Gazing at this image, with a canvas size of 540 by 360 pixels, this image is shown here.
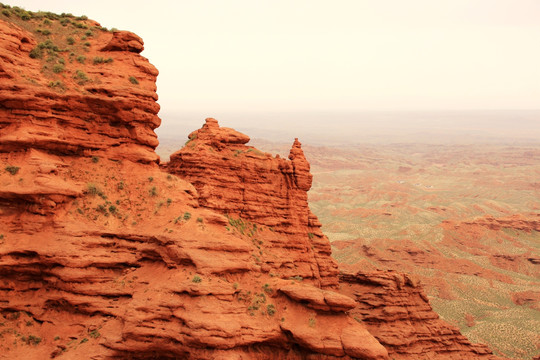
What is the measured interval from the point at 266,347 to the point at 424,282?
54189mm

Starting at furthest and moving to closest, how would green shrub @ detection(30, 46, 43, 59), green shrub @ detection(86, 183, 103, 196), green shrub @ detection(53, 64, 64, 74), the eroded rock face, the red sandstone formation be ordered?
green shrub @ detection(30, 46, 43, 59) → green shrub @ detection(53, 64, 64, 74) → green shrub @ detection(86, 183, 103, 196) → the eroded rock face → the red sandstone formation

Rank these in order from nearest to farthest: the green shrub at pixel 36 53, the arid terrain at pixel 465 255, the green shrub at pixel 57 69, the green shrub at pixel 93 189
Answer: the green shrub at pixel 93 189 → the green shrub at pixel 57 69 → the green shrub at pixel 36 53 → the arid terrain at pixel 465 255

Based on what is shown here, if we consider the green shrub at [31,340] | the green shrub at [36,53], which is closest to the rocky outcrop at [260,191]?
the green shrub at [36,53]

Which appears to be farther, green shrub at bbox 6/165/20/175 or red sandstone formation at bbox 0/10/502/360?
green shrub at bbox 6/165/20/175

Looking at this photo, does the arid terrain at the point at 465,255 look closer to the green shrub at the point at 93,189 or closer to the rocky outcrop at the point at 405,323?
the rocky outcrop at the point at 405,323

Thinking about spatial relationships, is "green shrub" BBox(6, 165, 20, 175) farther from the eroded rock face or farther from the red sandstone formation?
the eroded rock face

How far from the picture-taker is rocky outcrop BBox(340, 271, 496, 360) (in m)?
33.6

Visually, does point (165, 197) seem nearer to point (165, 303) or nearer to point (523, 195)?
point (165, 303)

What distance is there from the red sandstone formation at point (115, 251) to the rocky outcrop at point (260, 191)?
5.42 metres

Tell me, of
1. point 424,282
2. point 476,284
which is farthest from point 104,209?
point 476,284

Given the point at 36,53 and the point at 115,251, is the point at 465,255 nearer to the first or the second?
the point at 115,251

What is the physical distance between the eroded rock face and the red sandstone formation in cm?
8

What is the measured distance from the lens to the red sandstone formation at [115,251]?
2083 centimetres

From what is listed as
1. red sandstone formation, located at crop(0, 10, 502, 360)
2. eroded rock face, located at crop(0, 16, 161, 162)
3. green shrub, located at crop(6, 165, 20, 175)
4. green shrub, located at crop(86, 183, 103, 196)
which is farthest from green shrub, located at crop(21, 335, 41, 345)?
eroded rock face, located at crop(0, 16, 161, 162)
